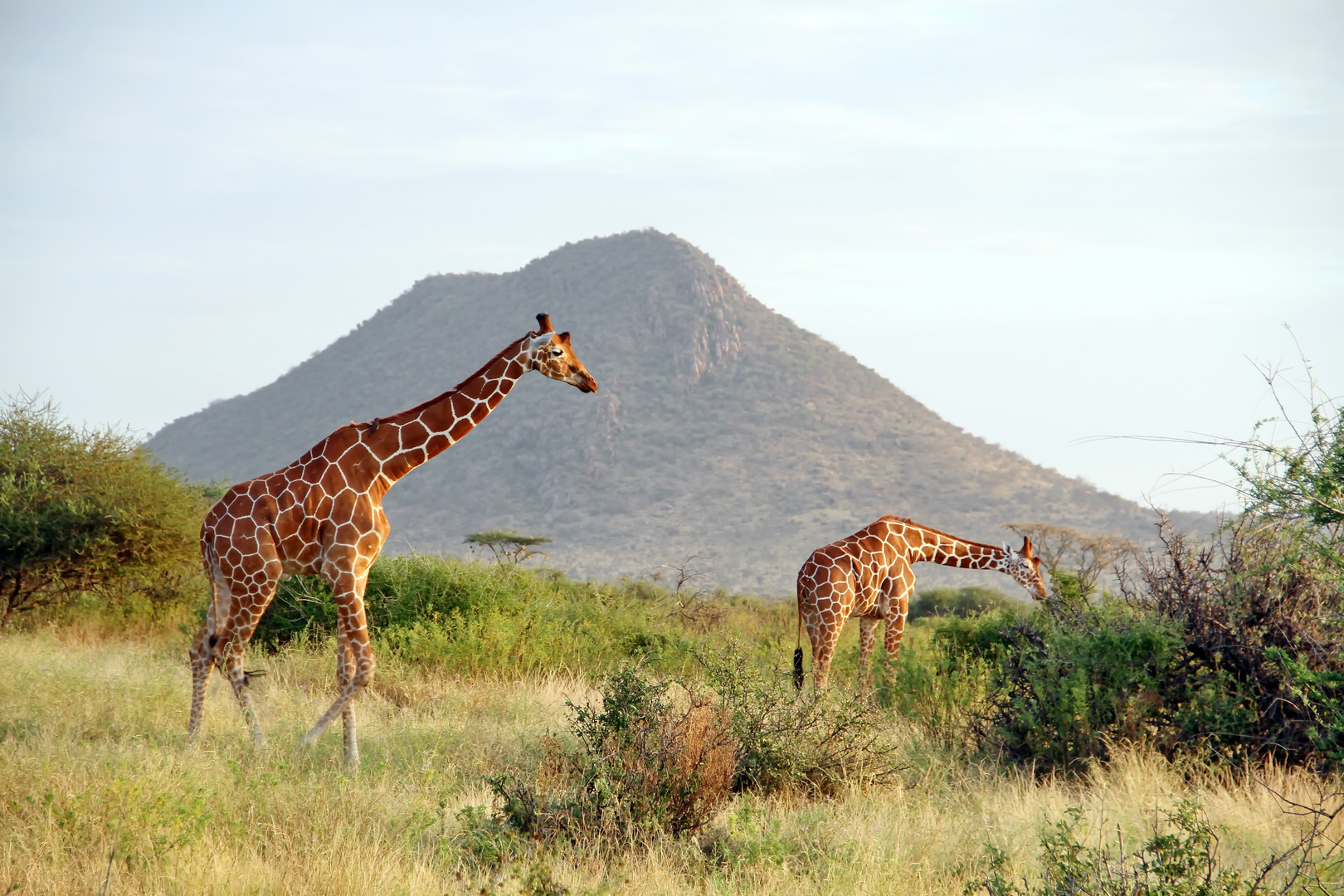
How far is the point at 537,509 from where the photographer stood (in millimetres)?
68438

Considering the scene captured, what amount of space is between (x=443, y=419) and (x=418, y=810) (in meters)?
3.31

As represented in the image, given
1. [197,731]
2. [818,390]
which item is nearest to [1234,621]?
[197,731]

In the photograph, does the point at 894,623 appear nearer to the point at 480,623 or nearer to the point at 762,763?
the point at 480,623

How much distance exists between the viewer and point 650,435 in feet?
247

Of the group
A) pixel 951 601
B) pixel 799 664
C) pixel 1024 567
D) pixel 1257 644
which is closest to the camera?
pixel 1257 644

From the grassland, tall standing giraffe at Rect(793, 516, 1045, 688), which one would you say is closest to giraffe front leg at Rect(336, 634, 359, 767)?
the grassland

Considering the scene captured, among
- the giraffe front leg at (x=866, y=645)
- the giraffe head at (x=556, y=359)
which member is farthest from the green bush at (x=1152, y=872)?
the giraffe front leg at (x=866, y=645)

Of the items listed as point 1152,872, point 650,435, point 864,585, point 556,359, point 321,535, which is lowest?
point 1152,872

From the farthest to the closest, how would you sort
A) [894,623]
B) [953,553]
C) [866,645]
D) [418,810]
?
[953,553] → [866,645] → [894,623] → [418,810]

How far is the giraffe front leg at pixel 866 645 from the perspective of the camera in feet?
34.0

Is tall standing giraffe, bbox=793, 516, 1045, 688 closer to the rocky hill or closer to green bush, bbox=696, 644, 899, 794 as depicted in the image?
green bush, bbox=696, 644, 899, 794

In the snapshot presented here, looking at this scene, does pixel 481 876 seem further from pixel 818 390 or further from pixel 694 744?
pixel 818 390

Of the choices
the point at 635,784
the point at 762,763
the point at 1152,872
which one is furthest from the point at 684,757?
the point at 1152,872

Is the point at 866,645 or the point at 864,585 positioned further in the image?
the point at 866,645
